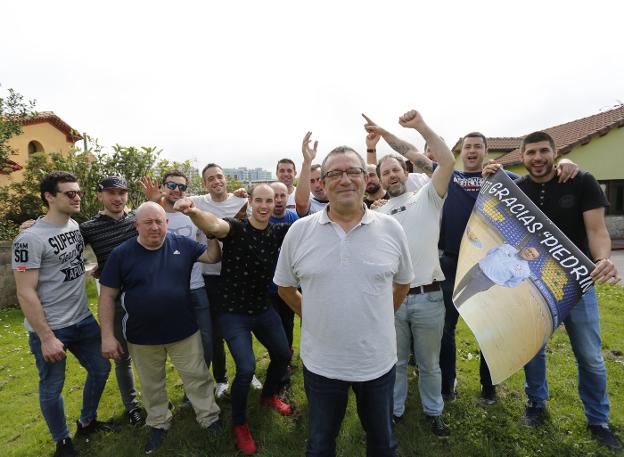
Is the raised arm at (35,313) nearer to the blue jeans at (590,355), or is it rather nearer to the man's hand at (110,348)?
the man's hand at (110,348)

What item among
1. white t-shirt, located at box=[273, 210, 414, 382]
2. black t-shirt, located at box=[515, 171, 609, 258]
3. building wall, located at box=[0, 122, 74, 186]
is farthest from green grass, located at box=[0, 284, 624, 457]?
building wall, located at box=[0, 122, 74, 186]

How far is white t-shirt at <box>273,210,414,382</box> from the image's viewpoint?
214 centimetres

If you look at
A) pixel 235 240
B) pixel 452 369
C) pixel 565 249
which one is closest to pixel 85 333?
pixel 235 240

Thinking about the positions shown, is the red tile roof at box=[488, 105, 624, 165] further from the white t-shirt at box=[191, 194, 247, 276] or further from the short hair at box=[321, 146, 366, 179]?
the short hair at box=[321, 146, 366, 179]

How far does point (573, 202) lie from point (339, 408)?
2.79 meters

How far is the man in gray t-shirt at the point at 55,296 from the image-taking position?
305cm

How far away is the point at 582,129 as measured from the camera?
20891 mm

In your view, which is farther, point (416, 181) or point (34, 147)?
point (34, 147)

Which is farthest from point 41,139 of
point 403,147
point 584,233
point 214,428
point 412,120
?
point 584,233

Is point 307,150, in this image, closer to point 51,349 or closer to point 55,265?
point 55,265

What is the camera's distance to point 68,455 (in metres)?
3.27

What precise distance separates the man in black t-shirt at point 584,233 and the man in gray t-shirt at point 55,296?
13.7 ft

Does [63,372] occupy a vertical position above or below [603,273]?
below

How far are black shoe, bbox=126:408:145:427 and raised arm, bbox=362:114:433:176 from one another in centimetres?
401
